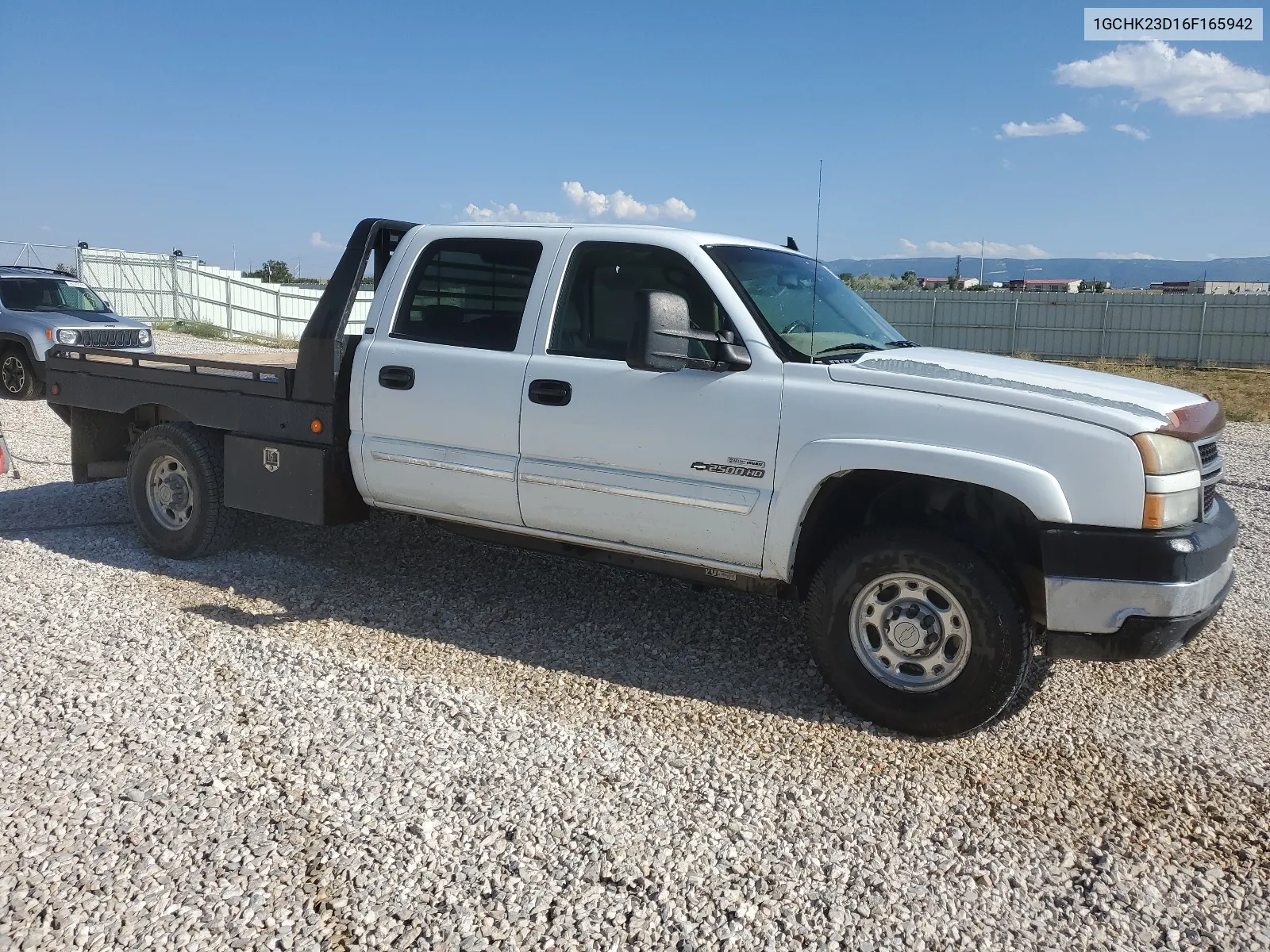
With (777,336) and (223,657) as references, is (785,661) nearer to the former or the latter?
(777,336)

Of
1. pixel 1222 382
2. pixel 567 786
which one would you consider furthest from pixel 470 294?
pixel 1222 382

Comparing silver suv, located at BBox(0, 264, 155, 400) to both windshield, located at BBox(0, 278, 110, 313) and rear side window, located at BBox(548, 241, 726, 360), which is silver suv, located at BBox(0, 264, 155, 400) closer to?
windshield, located at BBox(0, 278, 110, 313)

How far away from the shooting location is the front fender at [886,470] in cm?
377

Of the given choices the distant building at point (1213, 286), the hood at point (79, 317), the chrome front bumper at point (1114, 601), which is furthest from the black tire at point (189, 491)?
the distant building at point (1213, 286)

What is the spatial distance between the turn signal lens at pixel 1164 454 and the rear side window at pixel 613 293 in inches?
69.8

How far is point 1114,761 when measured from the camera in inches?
158

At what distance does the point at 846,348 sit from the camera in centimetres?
462

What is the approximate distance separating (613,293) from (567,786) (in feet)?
7.41

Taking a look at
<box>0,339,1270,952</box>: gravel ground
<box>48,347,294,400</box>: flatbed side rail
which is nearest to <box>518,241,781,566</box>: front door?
<box>0,339,1270,952</box>: gravel ground

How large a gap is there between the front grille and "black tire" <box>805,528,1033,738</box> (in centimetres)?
1250

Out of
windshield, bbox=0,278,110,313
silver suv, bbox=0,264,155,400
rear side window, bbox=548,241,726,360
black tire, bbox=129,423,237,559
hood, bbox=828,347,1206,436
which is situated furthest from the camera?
windshield, bbox=0,278,110,313

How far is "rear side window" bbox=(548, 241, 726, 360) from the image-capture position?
4.65 m

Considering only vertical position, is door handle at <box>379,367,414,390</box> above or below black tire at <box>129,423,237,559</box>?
above

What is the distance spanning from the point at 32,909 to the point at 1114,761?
3.68 m
